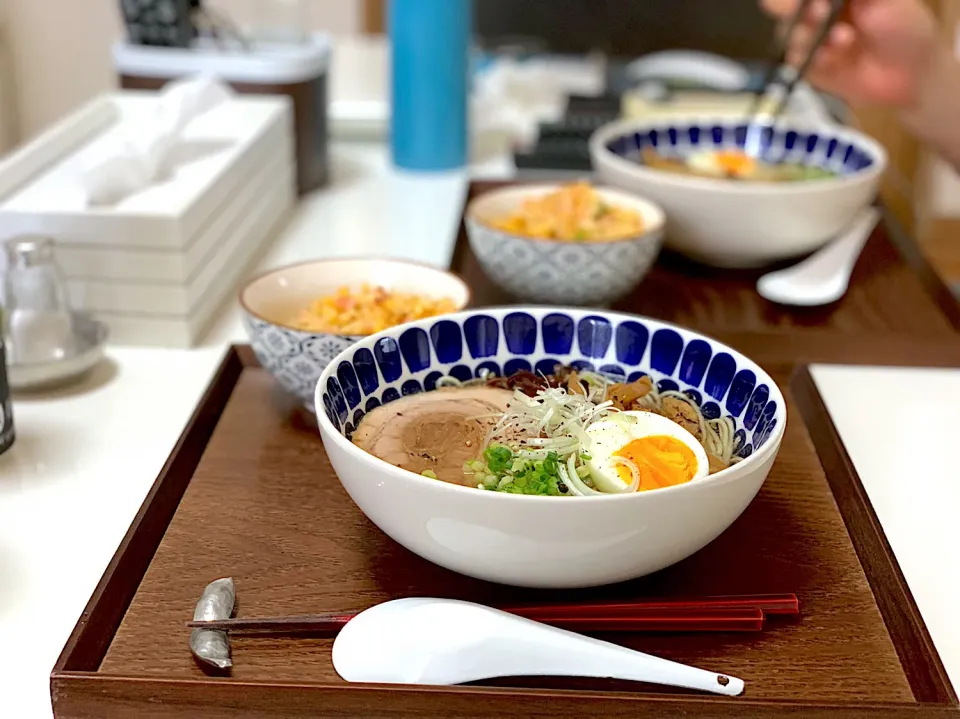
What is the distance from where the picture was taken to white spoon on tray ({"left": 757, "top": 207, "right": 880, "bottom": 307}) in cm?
135

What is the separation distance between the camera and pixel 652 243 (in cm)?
127

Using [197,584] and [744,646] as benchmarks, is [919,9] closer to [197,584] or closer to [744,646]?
[744,646]

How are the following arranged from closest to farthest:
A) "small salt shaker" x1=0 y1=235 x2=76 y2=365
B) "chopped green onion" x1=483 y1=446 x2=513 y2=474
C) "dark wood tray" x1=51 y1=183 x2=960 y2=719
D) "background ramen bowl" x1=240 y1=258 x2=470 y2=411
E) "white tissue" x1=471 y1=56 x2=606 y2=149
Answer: "dark wood tray" x1=51 y1=183 x2=960 y2=719, "chopped green onion" x1=483 y1=446 x2=513 y2=474, "background ramen bowl" x1=240 y1=258 x2=470 y2=411, "small salt shaker" x1=0 y1=235 x2=76 y2=365, "white tissue" x1=471 y1=56 x2=606 y2=149

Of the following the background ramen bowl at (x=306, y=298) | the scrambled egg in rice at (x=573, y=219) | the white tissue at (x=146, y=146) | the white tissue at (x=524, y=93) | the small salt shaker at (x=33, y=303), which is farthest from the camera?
the white tissue at (x=524, y=93)

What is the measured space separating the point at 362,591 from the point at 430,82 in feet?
4.26

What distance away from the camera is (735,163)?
1600mm

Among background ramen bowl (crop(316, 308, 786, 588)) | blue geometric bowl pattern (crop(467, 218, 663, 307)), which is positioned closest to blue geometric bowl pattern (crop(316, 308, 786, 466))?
background ramen bowl (crop(316, 308, 786, 588))

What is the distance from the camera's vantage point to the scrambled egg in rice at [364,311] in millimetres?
1056


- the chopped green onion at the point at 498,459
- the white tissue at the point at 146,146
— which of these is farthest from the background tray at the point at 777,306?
the chopped green onion at the point at 498,459

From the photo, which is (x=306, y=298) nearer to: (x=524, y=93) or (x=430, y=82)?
(x=430, y=82)

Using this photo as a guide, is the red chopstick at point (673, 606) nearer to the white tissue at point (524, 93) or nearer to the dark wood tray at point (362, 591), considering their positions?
the dark wood tray at point (362, 591)

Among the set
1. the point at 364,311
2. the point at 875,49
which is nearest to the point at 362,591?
the point at 364,311

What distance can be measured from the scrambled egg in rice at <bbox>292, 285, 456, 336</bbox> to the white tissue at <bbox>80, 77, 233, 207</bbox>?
298 mm

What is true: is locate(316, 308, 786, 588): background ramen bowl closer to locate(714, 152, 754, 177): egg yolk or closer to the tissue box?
the tissue box
